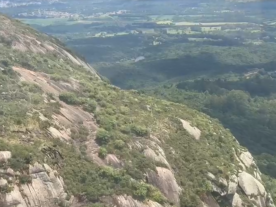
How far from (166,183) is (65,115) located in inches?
380

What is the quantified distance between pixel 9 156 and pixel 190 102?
85.5m

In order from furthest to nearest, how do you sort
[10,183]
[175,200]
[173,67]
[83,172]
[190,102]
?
1. [173,67]
2. [190,102]
3. [175,200]
4. [83,172]
5. [10,183]

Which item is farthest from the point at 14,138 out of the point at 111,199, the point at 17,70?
the point at 17,70

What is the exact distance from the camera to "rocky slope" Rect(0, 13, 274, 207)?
2728 cm

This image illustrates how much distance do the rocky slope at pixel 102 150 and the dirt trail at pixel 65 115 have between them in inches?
4.4

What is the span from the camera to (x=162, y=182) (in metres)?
33.2

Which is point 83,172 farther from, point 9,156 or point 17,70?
point 17,70

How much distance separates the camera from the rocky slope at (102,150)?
27.3 m

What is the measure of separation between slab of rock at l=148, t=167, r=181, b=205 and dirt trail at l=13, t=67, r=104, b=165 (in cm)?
407

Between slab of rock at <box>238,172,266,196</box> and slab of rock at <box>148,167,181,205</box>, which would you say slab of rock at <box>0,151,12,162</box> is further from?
slab of rock at <box>238,172,266,196</box>

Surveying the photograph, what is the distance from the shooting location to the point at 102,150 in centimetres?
3303

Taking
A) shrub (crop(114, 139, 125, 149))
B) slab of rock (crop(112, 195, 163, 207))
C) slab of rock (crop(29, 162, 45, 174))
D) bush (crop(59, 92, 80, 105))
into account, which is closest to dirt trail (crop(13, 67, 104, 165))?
bush (crop(59, 92, 80, 105))

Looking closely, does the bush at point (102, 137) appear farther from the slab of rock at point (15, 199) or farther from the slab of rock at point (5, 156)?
the slab of rock at point (15, 199)

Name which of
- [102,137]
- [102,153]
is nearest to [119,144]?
[102,137]
